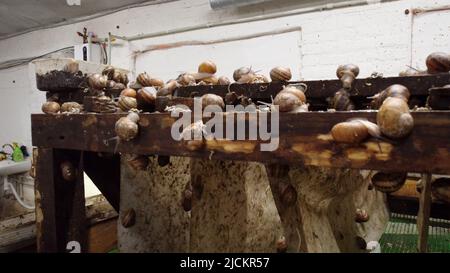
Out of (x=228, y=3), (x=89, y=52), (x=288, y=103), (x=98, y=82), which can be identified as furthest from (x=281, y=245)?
(x=89, y=52)

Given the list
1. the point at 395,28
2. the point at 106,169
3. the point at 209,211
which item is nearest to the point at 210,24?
the point at 395,28

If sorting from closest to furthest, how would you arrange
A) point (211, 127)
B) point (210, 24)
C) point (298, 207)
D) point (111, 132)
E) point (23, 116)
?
point (211, 127) < point (111, 132) < point (298, 207) < point (210, 24) < point (23, 116)

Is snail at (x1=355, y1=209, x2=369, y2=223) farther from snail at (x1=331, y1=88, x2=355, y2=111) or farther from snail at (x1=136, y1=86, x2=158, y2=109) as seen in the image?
snail at (x1=136, y1=86, x2=158, y2=109)

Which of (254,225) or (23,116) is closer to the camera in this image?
(254,225)

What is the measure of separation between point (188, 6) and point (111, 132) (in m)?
3.18

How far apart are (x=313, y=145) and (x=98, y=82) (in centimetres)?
110

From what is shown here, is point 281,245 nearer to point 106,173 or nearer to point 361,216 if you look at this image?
point 361,216

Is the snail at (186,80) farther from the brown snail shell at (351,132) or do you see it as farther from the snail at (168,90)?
the brown snail shell at (351,132)

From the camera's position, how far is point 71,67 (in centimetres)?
150

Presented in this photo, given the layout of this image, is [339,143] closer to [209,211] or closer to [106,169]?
[209,211]

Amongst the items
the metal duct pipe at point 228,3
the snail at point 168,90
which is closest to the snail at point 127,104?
the snail at point 168,90

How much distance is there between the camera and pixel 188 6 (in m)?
3.81

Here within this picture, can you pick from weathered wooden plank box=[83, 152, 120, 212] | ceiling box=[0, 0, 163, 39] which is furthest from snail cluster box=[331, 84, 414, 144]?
ceiling box=[0, 0, 163, 39]

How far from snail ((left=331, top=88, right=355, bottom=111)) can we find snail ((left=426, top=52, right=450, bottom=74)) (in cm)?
31
